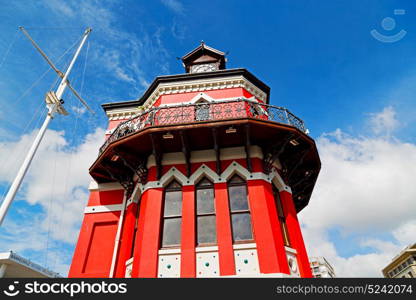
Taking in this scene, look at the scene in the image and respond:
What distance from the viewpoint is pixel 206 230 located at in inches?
371

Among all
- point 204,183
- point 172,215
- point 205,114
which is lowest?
point 172,215

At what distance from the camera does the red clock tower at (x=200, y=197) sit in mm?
8688

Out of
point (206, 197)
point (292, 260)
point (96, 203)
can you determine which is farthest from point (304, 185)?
point (96, 203)

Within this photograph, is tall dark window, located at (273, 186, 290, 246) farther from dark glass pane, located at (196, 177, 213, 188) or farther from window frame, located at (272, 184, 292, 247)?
dark glass pane, located at (196, 177, 213, 188)

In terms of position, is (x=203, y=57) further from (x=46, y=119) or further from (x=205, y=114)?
(x=46, y=119)

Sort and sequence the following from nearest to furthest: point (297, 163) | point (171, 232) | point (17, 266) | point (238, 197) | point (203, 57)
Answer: point (171, 232), point (238, 197), point (297, 163), point (17, 266), point (203, 57)

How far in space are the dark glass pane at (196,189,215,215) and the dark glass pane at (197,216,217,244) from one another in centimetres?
28

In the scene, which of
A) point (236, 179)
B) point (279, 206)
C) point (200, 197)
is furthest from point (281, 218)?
point (200, 197)

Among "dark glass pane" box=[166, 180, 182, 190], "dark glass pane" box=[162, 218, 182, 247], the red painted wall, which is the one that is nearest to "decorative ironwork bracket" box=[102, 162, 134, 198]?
the red painted wall

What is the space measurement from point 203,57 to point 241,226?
12.2 m

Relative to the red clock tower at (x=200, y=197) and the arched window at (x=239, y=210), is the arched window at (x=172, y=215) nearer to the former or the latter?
the red clock tower at (x=200, y=197)

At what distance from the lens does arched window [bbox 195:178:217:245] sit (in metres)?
9.28

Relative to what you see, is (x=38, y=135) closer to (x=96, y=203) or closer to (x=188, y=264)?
(x=96, y=203)

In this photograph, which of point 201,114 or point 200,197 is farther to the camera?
point 201,114
